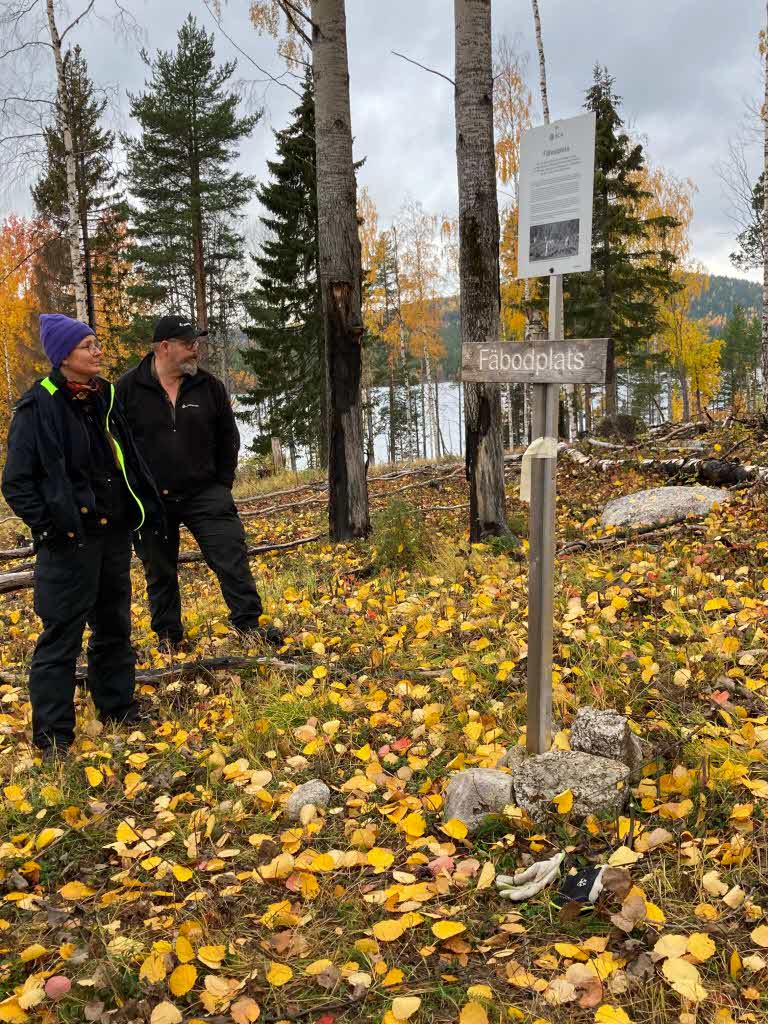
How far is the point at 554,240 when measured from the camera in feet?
8.33

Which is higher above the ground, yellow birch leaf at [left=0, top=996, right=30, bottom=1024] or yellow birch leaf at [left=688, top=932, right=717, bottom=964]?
yellow birch leaf at [left=688, top=932, right=717, bottom=964]

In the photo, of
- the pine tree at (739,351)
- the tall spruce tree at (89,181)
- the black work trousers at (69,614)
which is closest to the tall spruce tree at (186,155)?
the tall spruce tree at (89,181)

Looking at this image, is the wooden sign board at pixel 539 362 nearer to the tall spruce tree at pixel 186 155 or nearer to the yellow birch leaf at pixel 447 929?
the yellow birch leaf at pixel 447 929

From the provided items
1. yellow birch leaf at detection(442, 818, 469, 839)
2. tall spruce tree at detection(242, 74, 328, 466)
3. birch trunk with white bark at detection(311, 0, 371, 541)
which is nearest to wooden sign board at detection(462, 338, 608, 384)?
yellow birch leaf at detection(442, 818, 469, 839)

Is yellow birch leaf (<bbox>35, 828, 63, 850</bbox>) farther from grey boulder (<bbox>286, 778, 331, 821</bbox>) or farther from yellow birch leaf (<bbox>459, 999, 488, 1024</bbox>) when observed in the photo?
yellow birch leaf (<bbox>459, 999, 488, 1024</bbox>)

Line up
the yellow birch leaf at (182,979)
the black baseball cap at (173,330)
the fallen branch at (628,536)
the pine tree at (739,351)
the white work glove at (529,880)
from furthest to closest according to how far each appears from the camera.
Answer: the pine tree at (739,351) < the fallen branch at (628,536) < the black baseball cap at (173,330) < the white work glove at (529,880) < the yellow birch leaf at (182,979)

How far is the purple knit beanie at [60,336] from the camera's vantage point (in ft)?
10.1

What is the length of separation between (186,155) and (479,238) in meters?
14.2

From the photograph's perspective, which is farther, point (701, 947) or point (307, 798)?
point (307, 798)

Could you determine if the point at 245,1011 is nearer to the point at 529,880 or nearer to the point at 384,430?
the point at 529,880

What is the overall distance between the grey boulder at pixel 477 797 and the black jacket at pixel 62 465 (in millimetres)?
1994

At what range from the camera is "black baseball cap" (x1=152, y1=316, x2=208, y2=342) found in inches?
157

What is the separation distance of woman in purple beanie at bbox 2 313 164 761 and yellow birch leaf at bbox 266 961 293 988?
176 centimetres

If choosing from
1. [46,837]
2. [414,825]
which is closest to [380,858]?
[414,825]
